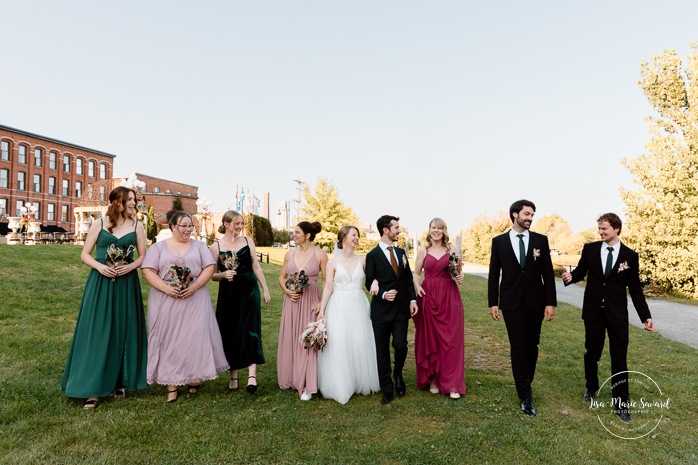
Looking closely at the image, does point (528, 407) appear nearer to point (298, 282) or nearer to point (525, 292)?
point (525, 292)

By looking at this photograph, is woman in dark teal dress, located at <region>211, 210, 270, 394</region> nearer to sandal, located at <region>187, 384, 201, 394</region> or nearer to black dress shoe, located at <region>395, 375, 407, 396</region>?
sandal, located at <region>187, 384, 201, 394</region>

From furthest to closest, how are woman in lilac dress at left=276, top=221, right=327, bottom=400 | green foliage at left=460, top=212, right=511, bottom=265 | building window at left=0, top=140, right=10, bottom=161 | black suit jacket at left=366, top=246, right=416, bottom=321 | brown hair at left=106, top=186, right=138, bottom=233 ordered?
building window at left=0, top=140, right=10, bottom=161
green foliage at left=460, top=212, right=511, bottom=265
woman in lilac dress at left=276, top=221, right=327, bottom=400
black suit jacket at left=366, top=246, right=416, bottom=321
brown hair at left=106, top=186, right=138, bottom=233

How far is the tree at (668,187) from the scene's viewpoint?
19.1m

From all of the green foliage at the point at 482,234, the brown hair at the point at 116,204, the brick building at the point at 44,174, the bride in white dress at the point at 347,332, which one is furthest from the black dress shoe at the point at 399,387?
the brick building at the point at 44,174

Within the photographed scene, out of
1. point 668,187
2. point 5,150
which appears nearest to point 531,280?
point 668,187

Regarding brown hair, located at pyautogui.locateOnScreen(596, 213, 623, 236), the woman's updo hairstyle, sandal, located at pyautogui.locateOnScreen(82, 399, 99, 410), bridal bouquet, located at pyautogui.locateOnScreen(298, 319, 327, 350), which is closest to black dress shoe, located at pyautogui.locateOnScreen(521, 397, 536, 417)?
brown hair, located at pyautogui.locateOnScreen(596, 213, 623, 236)

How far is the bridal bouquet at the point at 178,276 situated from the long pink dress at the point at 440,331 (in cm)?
296

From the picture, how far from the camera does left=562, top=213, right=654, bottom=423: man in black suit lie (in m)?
5.11

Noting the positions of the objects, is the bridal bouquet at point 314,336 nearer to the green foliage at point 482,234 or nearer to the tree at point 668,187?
the tree at point 668,187

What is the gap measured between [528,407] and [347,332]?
7.48 feet

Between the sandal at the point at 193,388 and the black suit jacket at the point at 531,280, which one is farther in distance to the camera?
the sandal at the point at 193,388

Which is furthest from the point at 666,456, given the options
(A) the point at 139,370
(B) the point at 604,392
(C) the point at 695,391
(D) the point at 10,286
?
(D) the point at 10,286

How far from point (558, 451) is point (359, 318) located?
2565mm

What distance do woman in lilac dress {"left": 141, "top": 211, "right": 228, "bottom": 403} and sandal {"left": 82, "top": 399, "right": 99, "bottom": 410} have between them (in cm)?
59
